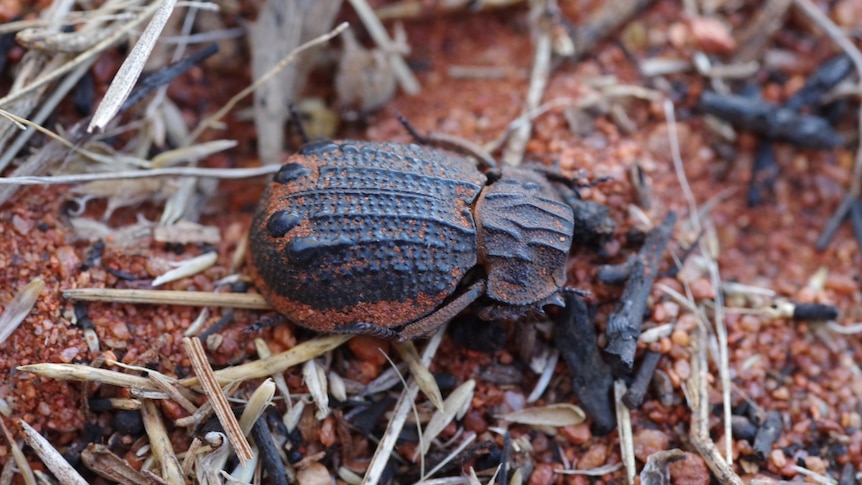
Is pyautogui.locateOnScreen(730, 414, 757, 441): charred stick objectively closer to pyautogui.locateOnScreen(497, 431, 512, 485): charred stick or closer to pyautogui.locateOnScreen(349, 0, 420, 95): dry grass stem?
pyautogui.locateOnScreen(497, 431, 512, 485): charred stick

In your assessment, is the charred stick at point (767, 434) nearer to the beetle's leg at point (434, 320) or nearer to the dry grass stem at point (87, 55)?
the beetle's leg at point (434, 320)

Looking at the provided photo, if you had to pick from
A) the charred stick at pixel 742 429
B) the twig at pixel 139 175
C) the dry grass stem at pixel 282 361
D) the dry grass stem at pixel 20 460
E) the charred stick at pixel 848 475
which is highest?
the twig at pixel 139 175

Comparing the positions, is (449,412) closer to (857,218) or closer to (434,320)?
(434,320)

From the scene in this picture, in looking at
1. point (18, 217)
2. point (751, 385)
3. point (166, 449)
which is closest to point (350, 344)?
point (166, 449)

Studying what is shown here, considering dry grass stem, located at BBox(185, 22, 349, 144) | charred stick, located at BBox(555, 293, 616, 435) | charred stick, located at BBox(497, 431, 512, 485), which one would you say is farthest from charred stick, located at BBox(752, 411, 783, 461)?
dry grass stem, located at BBox(185, 22, 349, 144)

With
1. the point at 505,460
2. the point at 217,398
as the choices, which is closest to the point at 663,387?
the point at 505,460

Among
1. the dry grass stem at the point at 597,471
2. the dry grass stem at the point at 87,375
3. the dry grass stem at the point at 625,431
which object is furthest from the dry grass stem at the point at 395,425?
the dry grass stem at the point at 87,375
